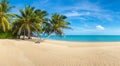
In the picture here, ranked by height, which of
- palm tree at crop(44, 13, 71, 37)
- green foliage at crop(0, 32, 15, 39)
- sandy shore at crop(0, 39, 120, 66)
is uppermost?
palm tree at crop(44, 13, 71, 37)

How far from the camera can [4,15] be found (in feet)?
92.3

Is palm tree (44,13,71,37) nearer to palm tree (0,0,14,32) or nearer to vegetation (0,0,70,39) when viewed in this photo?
vegetation (0,0,70,39)

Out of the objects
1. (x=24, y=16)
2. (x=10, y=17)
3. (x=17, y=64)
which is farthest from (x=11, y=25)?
(x=17, y=64)

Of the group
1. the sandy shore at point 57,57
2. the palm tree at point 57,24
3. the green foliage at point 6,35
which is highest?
the palm tree at point 57,24

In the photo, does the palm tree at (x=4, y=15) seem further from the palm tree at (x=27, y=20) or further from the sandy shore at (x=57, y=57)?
the sandy shore at (x=57, y=57)

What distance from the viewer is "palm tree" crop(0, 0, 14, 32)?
2755 cm

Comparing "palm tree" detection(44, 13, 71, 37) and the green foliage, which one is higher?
"palm tree" detection(44, 13, 71, 37)

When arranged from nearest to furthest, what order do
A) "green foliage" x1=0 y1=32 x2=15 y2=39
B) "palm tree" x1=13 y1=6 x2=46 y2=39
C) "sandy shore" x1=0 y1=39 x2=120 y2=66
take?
"sandy shore" x1=0 y1=39 x2=120 y2=66
"palm tree" x1=13 y1=6 x2=46 y2=39
"green foliage" x1=0 y1=32 x2=15 y2=39

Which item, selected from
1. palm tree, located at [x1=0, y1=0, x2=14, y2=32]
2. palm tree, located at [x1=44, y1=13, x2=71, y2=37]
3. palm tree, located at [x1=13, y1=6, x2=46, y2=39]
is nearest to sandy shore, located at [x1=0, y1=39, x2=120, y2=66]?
palm tree, located at [x1=13, y1=6, x2=46, y2=39]

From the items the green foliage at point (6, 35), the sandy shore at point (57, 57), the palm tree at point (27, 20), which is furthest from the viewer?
the green foliage at point (6, 35)

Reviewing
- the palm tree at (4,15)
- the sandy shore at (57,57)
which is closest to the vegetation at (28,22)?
the palm tree at (4,15)

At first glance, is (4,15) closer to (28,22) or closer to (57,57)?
(28,22)

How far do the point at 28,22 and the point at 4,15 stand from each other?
467cm

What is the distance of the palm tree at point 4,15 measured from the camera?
2755 cm
